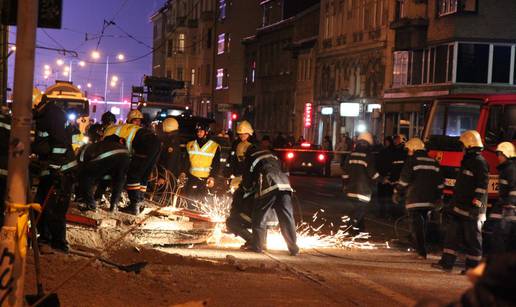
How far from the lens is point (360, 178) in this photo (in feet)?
50.2

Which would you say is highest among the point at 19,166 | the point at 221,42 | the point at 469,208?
the point at 221,42

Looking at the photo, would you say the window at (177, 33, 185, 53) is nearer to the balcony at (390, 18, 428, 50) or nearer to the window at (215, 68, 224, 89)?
the window at (215, 68, 224, 89)

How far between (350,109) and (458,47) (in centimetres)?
1021

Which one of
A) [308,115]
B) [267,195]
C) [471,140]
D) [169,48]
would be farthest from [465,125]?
[169,48]

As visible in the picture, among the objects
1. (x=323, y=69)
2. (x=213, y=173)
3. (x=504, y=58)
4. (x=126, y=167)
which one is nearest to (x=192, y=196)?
(x=213, y=173)

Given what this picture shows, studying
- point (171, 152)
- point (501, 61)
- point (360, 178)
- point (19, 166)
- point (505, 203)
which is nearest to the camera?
point (19, 166)

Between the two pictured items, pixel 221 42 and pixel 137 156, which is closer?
pixel 137 156

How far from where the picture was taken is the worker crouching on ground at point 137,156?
15227 mm

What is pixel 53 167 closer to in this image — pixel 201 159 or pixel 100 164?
pixel 100 164

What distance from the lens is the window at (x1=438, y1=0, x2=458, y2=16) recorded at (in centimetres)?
3712

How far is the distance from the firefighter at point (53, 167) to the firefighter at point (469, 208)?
205 inches

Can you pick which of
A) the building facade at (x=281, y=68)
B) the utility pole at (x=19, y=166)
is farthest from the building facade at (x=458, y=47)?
the utility pole at (x=19, y=166)

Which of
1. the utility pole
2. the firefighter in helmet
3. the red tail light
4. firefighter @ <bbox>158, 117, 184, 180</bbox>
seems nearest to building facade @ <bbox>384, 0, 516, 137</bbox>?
the red tail light

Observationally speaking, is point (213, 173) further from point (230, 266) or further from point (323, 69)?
point (323, 69)
